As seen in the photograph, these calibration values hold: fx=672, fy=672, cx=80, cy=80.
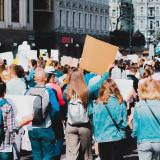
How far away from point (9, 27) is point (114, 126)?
4437 cm

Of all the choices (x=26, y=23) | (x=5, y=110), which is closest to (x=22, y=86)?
(x=5, y=110)

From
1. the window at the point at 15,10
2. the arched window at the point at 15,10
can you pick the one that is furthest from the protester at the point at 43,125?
the window at the point at 15,10

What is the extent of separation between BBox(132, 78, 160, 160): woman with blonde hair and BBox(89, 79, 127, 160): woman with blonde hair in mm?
554

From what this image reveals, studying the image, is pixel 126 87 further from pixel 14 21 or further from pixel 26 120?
pixel 14 21

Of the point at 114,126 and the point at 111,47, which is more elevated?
the point at 111,47

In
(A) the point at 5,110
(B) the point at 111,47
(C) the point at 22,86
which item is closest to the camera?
(A) the point at 5,110

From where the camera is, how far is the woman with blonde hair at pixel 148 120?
328 inches

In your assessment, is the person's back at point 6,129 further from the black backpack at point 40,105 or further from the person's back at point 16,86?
the person's back at point 16,86

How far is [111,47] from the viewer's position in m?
9.73

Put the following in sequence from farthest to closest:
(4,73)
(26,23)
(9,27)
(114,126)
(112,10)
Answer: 1. (112,10)
2. (26,23)
3. (9,27)
4. (4,73)
5. (114,126)

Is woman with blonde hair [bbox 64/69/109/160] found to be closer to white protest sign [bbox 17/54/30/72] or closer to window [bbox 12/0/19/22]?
white protest sign [bbox 17/54/30/72]

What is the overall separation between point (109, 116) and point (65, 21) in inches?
2215

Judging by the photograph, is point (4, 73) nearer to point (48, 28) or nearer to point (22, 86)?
point (22, 86)

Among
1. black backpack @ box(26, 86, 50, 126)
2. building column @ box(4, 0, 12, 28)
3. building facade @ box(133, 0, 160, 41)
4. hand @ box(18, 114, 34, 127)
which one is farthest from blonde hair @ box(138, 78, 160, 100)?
building facade @ box(133, 0, 160, 41)
